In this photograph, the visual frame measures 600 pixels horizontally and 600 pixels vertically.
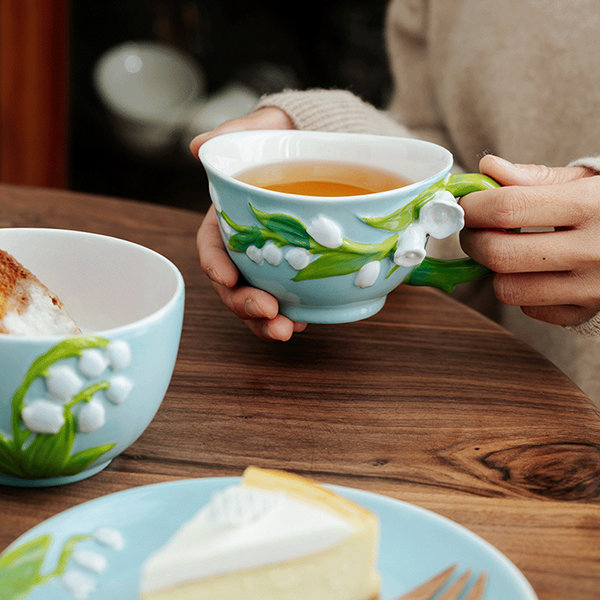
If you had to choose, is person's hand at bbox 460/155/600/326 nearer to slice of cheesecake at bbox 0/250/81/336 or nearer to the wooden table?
the wooden table

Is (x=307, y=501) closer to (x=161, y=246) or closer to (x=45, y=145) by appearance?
(x=161, y=246)

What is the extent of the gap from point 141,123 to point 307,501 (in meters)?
1.65

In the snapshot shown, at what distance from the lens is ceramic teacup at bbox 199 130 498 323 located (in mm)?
459

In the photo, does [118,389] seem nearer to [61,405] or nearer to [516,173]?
[61,405]

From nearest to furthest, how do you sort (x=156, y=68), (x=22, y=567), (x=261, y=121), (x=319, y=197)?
(x=22, y=567), (x=319, y=197), (x=261, y=121), (x=156, y=68)

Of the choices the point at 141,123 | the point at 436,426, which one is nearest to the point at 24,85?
the point at 141,123

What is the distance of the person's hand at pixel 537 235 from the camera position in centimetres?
52

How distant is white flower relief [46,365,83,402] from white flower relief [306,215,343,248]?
170 mm

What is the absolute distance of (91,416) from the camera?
36cm

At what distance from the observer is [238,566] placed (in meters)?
0.32

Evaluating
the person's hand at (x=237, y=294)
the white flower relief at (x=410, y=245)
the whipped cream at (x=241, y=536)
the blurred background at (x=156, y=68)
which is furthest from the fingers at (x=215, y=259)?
the blurred background at (x=156, y=68)

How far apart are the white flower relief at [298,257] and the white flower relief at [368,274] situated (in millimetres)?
36

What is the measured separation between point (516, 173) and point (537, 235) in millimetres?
47

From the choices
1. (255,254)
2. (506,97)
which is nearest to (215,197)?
(255,254)
